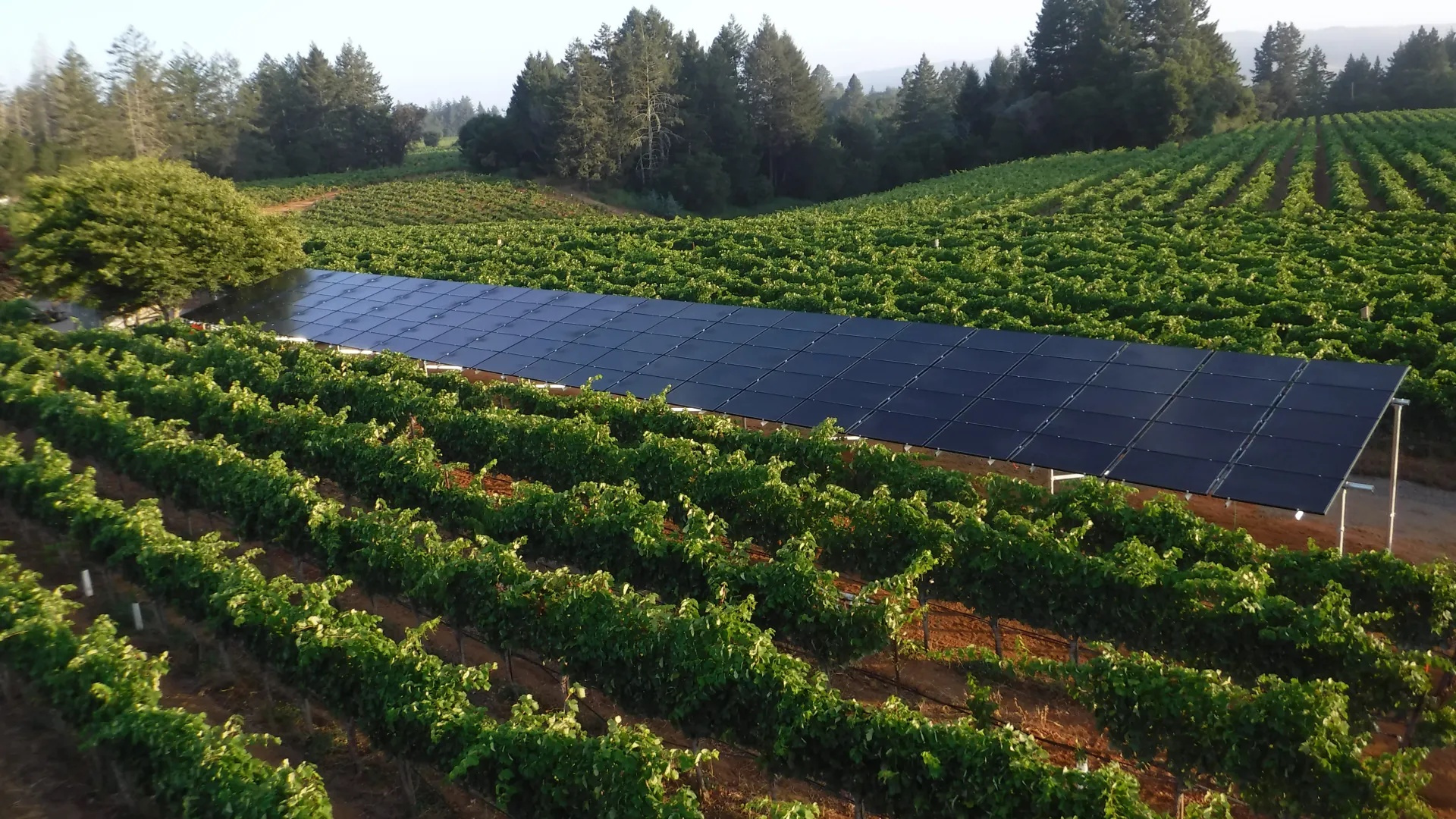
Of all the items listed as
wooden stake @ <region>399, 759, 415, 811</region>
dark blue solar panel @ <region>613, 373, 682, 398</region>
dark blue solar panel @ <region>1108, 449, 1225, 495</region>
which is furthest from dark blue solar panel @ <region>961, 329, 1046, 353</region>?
wooden stake @ <region>399, 759, 415, 811</region>

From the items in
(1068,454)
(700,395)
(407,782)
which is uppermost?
(700,395)

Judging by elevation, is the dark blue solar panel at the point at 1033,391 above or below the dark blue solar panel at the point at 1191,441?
above

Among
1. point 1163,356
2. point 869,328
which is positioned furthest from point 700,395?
point 1163,356

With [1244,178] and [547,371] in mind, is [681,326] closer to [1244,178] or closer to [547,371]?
[547,371]

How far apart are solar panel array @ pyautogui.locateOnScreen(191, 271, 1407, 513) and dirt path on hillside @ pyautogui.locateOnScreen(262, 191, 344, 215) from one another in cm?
4923

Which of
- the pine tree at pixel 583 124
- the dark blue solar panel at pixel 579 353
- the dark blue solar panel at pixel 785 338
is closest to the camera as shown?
the dark blue solar panel at pixel 785 338

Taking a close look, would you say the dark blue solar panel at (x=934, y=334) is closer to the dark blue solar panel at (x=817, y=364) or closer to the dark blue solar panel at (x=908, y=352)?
the dark blue solar panel at (x=908, y=352)

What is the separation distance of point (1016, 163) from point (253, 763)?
7774 cm

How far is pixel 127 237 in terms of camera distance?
29.7 m

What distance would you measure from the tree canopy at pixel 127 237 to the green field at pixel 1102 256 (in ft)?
23.0

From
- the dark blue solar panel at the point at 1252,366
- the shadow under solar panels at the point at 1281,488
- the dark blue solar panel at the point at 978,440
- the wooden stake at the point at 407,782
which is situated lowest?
the wooden stake at the point at 407,782

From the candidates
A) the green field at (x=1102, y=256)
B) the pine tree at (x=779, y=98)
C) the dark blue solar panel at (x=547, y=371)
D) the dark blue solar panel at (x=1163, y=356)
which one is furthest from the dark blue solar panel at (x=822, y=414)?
the pine tree at (x=779, y=98)

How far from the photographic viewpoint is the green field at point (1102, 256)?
961 inches

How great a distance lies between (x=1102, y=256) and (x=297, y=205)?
6249cm
